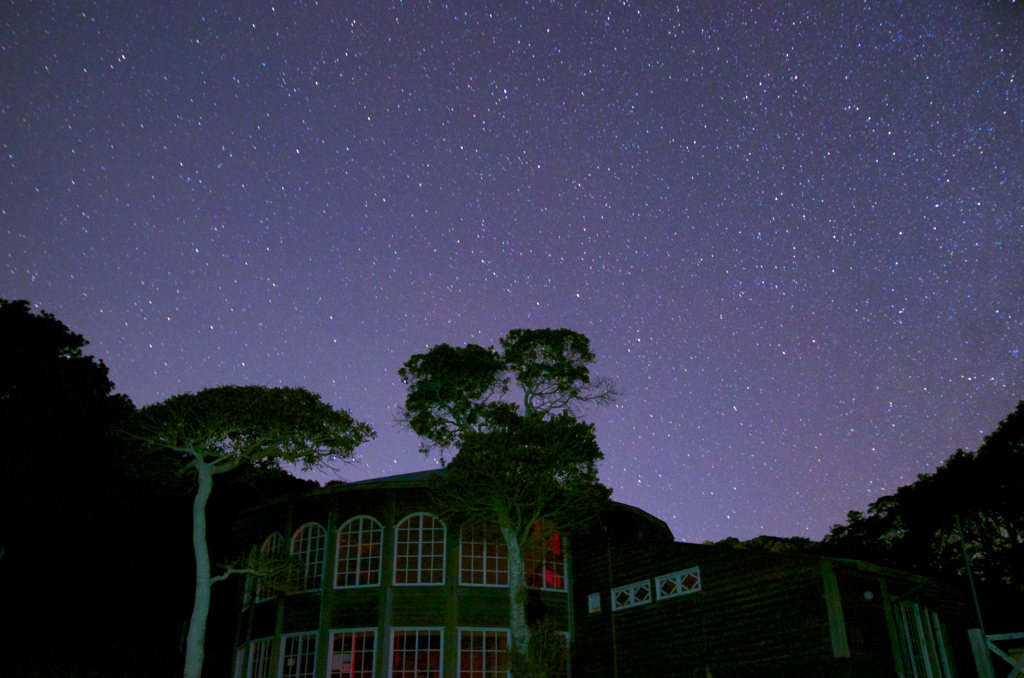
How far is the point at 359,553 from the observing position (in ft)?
80.3

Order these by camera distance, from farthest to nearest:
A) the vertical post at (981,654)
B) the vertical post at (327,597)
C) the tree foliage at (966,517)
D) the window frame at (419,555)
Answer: the tree foliage at (966,517) < the window frame at (419,555) < the vertical post at (327,597) < the vertical post at (981,654)

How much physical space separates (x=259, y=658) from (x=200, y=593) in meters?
2.98

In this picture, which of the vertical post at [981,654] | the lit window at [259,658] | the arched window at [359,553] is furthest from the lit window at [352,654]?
the vertical post at [981,654]

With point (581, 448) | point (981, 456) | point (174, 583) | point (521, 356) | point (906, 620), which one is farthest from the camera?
point (174, 583)

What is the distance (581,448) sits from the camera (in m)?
22.3

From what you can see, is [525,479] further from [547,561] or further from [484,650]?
[484,650]

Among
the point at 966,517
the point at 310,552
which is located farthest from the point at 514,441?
the point at 966,517

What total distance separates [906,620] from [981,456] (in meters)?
22.6

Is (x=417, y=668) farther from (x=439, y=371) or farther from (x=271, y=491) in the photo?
(x=271, y=491)

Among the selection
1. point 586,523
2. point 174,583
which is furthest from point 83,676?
point 174,583

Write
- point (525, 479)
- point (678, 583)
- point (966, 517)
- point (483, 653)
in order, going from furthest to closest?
1. point (966, 517)
2. point (483, 653)
3. point (525, 479)
4. point (678, 583)

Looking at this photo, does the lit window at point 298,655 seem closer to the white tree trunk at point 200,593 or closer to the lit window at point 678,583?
the white tree trunk at point 200,593

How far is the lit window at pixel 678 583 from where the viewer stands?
20062 millimetres

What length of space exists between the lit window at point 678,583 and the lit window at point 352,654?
8.70 meters
